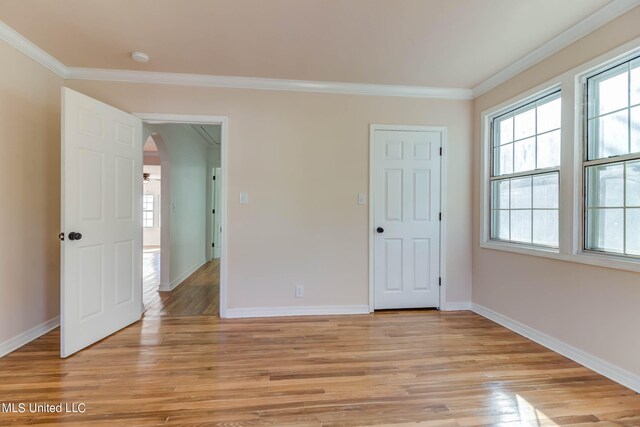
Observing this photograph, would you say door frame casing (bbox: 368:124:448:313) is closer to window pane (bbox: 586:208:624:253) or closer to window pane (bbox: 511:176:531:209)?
window pane (bbox: 511:176:531:209)

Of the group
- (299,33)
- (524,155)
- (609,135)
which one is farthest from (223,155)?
(609,135)

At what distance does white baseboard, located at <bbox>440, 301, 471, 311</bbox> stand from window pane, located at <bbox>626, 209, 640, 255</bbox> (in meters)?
1.70

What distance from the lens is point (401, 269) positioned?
11.1 ft

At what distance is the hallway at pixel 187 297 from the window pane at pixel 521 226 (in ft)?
10.4

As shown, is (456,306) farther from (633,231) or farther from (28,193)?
(28,193)

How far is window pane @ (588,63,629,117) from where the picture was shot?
2.03 metres

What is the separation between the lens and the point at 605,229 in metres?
2.14

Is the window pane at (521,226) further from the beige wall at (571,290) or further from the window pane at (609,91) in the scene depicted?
the window pane at (609,91)

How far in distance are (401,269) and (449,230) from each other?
70 cm

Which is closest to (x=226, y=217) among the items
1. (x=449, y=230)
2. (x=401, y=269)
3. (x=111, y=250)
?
(x=111, y=250)

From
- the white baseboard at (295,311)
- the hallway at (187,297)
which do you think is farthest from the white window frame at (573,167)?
the hallway at (187,297)

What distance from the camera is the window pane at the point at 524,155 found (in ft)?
→ 9.01

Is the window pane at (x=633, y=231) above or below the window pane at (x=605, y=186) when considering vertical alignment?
below

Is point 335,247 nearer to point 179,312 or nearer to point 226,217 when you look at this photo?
point 226,217
